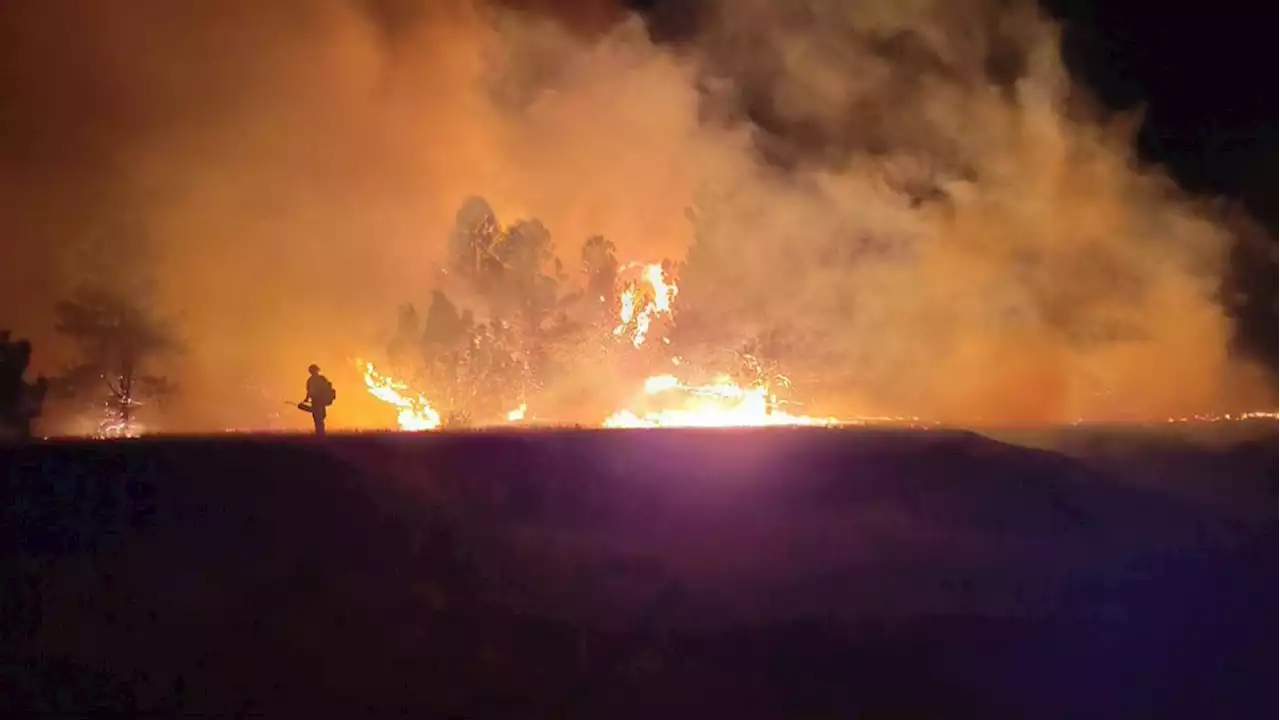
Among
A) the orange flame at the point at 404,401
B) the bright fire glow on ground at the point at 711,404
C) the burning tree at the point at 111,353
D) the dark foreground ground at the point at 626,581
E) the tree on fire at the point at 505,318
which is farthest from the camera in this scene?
the burning tree at the point at 111,353

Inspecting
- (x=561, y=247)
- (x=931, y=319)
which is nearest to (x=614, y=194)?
(x=561, y=247)

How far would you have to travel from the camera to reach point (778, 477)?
12414 mm

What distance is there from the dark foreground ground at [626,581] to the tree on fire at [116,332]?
44.9ft

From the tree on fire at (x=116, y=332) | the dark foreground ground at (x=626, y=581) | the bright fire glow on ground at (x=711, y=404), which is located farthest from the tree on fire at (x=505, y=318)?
the dark foreground ground at (x=626, y=581)

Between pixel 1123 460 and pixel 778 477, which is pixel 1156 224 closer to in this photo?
pixel 1123 460

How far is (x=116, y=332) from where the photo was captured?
Result: 80.9ft

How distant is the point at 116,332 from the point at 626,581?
1913 centimetres

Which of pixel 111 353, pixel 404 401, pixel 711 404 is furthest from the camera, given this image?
pixel 111 353

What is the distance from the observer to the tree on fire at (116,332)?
80.2ft

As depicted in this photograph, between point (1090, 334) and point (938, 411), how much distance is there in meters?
3.88

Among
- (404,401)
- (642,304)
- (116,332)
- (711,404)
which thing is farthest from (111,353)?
(711,404)

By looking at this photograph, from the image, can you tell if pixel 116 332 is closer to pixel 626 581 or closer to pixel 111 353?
pixel 111 353

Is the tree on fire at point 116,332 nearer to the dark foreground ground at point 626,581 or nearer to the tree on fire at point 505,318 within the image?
the tree on fire at point 505,318

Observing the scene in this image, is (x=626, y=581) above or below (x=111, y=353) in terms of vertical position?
below
